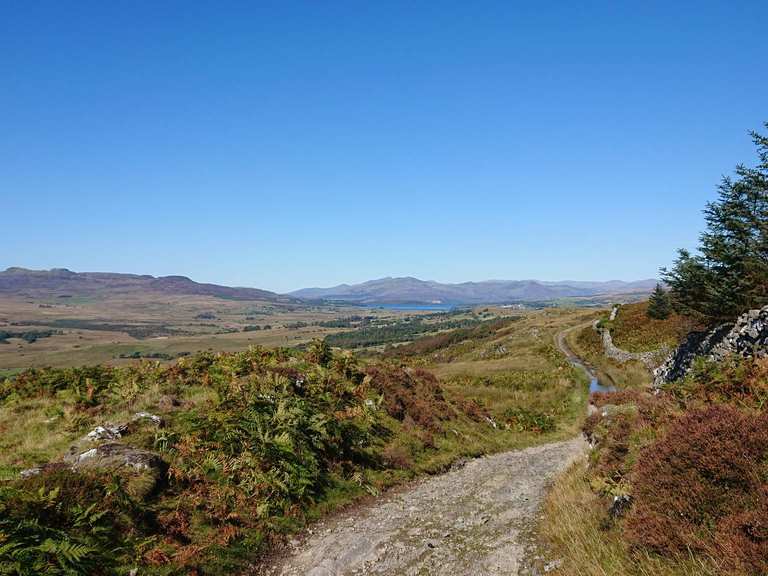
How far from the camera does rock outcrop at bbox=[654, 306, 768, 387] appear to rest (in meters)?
17.2

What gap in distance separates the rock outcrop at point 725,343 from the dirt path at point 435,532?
853 cm

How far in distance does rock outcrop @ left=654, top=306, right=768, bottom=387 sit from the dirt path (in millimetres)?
8528

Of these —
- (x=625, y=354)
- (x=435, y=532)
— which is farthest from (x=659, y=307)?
(x=435, y=532)

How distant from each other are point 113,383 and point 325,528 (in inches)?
461

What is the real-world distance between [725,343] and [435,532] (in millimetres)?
18259

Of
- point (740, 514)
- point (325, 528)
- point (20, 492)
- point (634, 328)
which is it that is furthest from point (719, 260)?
point (634, 328)

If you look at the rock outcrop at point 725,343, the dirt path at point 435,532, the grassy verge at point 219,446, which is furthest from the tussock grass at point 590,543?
the rock outcrop at point 725,343

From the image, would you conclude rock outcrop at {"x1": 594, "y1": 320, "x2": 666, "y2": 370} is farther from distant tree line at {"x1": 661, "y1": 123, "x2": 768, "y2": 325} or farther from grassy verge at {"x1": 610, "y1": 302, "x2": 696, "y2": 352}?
distant tree line at {"x1": 661, "y1": 123, "x2": 768, "y2": 325}

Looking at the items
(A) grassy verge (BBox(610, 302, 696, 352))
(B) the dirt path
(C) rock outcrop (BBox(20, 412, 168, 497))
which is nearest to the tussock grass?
(B) the dirt path

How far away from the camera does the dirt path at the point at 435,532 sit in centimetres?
965

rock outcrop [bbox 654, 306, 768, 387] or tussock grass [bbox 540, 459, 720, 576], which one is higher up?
rock outcrop [bbox 654, 306, 768, 387]

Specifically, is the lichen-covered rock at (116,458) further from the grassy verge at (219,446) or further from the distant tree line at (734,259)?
the distant tree line at (734,259)

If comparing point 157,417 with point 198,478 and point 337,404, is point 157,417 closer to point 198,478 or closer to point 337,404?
point 198,478

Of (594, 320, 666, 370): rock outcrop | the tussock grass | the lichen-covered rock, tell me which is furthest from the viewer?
(594, 320, 666, 370): rock outcrop
